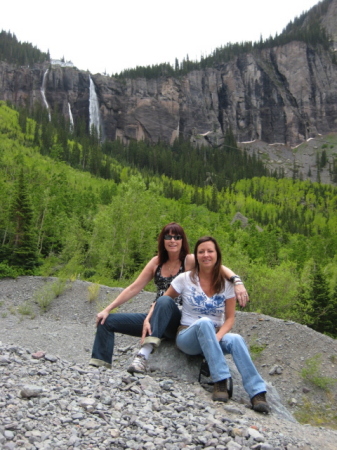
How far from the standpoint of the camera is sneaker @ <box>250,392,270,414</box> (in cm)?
490

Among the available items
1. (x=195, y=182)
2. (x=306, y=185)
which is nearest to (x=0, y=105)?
(x=195, y=182)

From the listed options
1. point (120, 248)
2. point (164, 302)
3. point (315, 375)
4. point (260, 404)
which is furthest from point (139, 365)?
point (120, 248)

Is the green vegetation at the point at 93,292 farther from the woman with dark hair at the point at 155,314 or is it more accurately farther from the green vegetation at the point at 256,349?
the woman with dark hair at the point at 155,314

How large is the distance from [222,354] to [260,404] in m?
0.77

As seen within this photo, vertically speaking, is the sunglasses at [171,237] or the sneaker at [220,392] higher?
the sunglasses at [171,237]

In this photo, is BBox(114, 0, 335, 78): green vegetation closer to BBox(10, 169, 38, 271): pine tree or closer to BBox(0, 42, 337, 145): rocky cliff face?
BBox(0, 42, 337, 145): rocky cliff face

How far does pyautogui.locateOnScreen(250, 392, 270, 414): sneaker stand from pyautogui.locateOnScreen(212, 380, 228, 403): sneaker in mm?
372

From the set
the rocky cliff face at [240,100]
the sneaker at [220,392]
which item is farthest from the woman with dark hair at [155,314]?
the rocky cliff face at [240,100]

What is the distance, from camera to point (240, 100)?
171375 mm

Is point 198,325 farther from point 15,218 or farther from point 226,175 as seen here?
point 226,175

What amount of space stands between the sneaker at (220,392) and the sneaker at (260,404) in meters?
0.37

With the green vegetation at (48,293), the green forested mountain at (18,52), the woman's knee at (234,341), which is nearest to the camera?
the woman's knee at (234,341)

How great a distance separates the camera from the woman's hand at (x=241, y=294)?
17.3 ft

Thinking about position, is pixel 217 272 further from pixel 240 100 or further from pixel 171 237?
pixel 240 100
